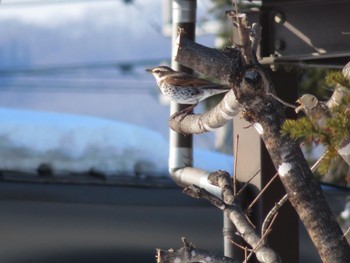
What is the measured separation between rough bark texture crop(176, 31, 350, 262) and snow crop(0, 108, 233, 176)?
3.42 m

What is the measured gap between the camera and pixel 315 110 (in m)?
2.14

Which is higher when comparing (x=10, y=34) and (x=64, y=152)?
(x=10, y=34)

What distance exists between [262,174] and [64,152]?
2.34m

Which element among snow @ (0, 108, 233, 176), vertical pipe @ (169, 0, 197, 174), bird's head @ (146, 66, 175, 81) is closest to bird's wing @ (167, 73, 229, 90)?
bird's head @ (146, 66, 175, 81)

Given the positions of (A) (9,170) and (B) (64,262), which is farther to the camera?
(A) (9,170)

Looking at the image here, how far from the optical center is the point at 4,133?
18.7 ft

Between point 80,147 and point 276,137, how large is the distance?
369cm

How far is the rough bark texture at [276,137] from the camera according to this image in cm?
221

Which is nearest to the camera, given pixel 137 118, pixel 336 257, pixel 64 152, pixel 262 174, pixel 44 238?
pixel 336 257

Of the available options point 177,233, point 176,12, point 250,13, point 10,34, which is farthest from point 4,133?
point 10,34

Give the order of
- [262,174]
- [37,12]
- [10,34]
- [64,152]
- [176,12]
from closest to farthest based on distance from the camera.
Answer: [262,174] < [176,12] < [64,152] < [10,34] < [37,12]

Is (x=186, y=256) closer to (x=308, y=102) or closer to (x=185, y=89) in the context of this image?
(x=308, y=102)

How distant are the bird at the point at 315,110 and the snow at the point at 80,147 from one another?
139 inches

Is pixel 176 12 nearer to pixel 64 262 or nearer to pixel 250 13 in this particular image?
pixel 250 13
